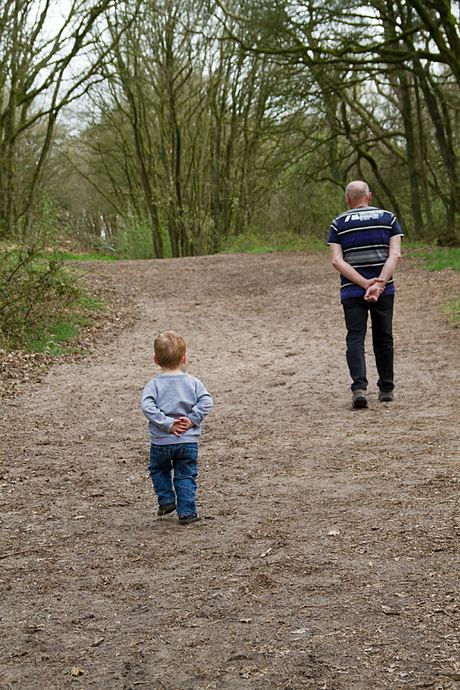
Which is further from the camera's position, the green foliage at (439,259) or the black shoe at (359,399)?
the green foliage at (439,259)

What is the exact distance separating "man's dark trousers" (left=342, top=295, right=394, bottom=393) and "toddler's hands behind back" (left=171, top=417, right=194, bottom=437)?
2.67 m

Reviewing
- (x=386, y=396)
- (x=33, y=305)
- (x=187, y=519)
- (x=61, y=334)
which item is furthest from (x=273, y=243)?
(x=187, y=519)

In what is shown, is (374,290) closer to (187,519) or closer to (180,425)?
(180,425)

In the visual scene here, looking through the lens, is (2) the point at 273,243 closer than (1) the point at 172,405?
No

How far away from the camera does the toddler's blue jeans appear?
3.67 meters

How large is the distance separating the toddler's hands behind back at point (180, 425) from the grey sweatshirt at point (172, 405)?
0.8 inches

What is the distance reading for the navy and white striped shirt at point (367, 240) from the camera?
5961 mm

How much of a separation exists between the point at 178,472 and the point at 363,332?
2.90 meters

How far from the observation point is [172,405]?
3.74 m

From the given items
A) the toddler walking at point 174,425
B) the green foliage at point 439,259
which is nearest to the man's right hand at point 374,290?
the toddler walking at point 174,425

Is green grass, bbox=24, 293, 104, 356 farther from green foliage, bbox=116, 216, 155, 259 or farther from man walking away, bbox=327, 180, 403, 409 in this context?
green foliage, bbox=116, 216, 155, 259

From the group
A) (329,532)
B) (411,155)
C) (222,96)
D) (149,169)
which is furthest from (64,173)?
(329,532)

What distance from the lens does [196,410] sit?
12.2 ft

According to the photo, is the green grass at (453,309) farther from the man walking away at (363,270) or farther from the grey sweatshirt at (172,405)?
the grey sweatshirt at (172,405)
